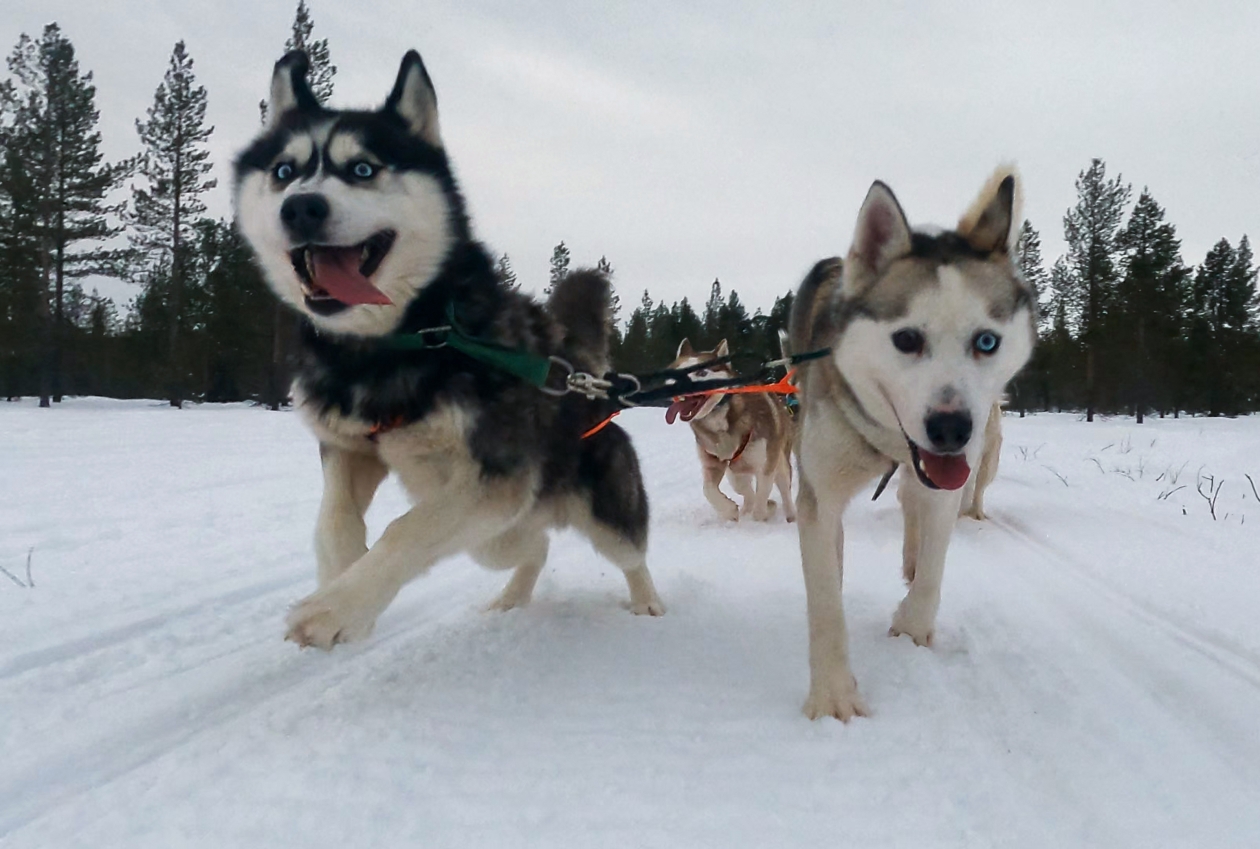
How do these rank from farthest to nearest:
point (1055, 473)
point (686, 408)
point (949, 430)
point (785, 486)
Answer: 1. point (1055, 473)
2. point (785, 486)
3. point (686, 408)
4. point (949, 430)

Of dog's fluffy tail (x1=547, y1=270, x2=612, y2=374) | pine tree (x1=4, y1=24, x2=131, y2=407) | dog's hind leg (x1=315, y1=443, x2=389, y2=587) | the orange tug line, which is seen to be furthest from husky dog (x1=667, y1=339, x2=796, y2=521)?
pine tree (x1=4, y1=24, x2=131, y2=407)

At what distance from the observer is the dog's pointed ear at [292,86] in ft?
8.91

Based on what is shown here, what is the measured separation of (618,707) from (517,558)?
1004 mm

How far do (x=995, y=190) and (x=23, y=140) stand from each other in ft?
108

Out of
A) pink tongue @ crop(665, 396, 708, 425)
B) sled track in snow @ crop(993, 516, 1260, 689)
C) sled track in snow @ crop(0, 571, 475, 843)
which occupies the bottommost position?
sled track in snow @ crop(0, 571, 475, 843)

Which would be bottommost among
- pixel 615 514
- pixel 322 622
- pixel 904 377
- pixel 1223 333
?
pixel 322 622

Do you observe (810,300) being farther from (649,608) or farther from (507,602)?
(507,602)

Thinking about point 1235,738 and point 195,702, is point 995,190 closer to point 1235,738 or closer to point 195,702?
point 1235,738

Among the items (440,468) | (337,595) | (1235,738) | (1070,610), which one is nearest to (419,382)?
(440,468)

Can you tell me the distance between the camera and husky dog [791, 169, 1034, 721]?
2174 mm

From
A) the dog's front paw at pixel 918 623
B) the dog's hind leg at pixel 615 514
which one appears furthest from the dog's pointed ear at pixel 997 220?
the dog's hind leg at pixel 615 514

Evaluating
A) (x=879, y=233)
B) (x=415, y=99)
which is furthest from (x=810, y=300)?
(x=415, y=99)

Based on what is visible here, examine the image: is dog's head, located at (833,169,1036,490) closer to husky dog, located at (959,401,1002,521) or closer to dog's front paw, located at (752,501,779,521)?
husky dog, located at (959,401,1002,521)

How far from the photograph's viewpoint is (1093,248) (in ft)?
111
